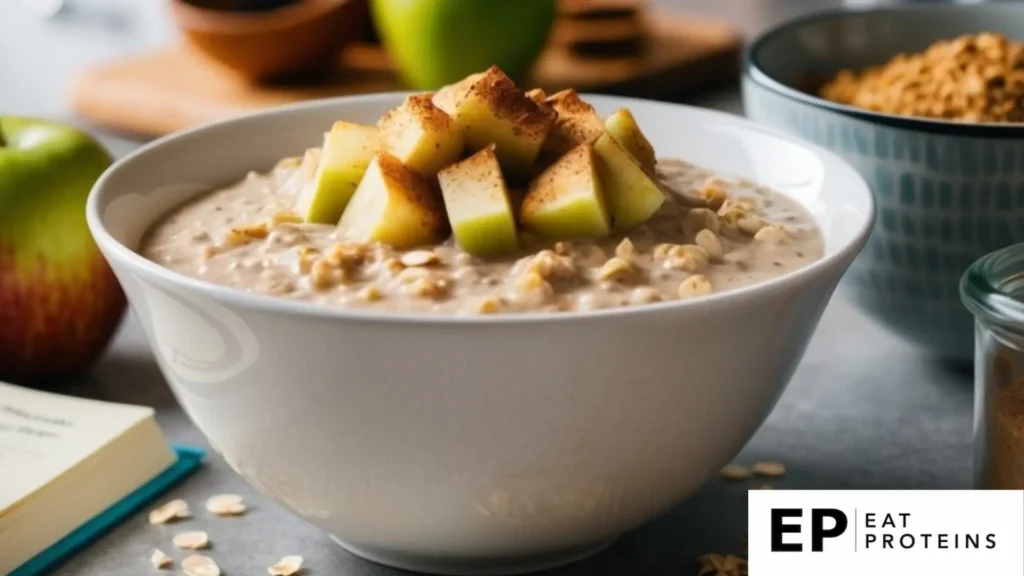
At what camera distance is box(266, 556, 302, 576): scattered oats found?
3.11ft

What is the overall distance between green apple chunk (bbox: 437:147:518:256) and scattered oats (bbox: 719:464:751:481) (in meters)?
0.29

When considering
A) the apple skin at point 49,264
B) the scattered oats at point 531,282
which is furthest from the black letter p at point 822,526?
the apple skin at point 49,264

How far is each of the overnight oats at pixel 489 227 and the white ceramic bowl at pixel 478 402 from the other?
0.05 m

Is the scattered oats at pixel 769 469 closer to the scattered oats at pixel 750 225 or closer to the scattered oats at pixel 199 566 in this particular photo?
the scattered oats at pixel 750 225

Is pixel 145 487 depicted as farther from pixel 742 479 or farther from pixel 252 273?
pixel 742 479

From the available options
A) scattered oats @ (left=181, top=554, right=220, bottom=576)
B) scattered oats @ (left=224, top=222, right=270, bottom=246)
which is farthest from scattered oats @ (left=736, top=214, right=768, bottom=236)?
scattered oats @ (left=181, top=554, right=220, bottom=576)

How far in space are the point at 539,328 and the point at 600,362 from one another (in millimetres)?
45

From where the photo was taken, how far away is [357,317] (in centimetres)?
75

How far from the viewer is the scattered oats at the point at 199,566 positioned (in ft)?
3.13

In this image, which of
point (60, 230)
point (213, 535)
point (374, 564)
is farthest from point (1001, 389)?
point (60, 230)

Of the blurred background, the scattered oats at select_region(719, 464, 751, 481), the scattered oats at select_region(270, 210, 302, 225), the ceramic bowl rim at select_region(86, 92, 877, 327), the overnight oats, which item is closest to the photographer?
the ceramic bowl rim at select_region(86, 92, 877, 327)

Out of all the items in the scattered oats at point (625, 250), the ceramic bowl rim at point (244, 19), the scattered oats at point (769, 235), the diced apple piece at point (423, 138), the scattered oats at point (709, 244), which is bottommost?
the ceramic bowl rim at point (244, 19)

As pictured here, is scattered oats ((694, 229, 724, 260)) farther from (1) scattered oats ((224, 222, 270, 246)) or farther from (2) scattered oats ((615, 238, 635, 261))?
(1) scattered oats ((224, 222, 270, 246))

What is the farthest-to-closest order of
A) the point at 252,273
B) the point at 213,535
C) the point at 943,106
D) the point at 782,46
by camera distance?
the point at 782,46 < the point at 943,106 < the point at 213,535 < the point at 252,273
